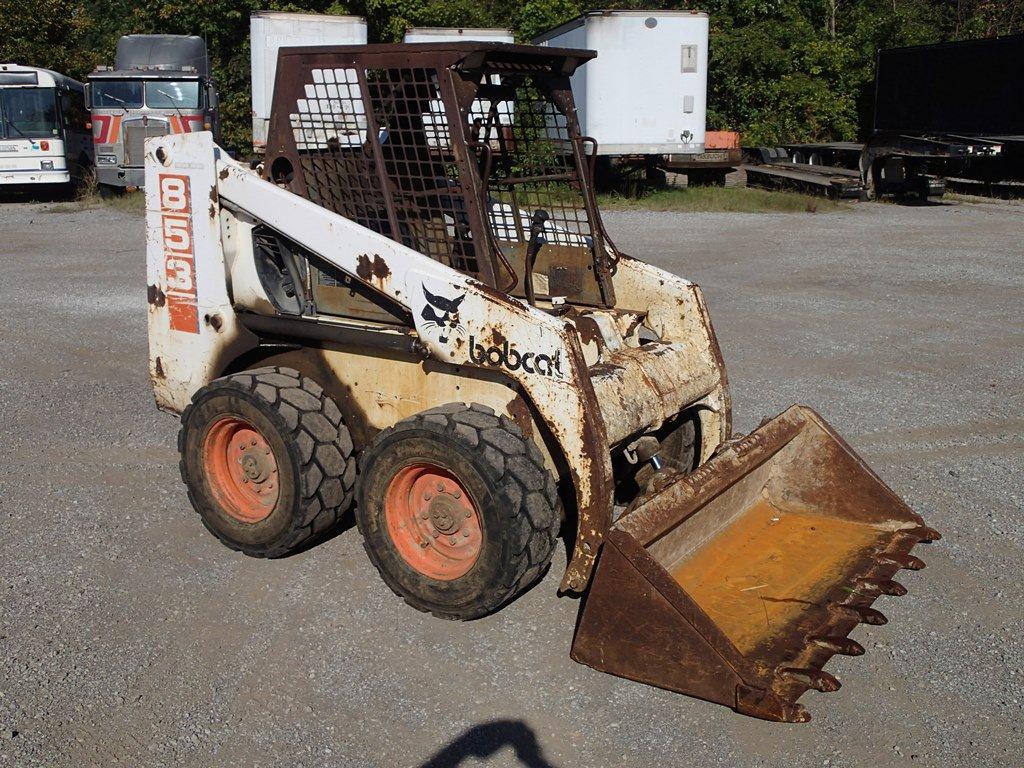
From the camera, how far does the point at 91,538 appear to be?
5340 mm

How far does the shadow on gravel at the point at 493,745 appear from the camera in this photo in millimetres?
3580

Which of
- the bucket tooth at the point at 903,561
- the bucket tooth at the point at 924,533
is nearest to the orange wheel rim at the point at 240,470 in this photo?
the bucket tooth at the point at 903,561

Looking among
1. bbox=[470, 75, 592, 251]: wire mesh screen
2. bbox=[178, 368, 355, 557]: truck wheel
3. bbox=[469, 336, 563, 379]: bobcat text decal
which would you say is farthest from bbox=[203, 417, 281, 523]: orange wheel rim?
bbox=[470, 75, 592, 251]: wire mesh screen

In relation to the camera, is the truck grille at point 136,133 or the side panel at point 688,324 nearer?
the side panel at point 688,324

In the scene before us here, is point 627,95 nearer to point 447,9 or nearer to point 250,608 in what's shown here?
point 447,9

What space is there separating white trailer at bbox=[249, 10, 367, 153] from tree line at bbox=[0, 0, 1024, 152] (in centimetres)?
628

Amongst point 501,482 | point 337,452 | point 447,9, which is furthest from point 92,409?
point 447,9

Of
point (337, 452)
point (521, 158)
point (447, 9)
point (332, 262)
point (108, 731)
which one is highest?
point (447, 9)

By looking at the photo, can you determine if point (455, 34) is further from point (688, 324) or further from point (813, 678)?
point (813, 678)

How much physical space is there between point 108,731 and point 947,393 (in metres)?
6.51

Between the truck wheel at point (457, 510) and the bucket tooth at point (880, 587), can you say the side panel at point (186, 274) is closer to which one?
the truck wheel at point (457, 510)

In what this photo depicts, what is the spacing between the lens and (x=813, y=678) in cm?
383

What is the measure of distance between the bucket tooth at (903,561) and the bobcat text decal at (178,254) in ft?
11.6

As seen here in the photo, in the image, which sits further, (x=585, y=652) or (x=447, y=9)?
(x=447, y=9)
